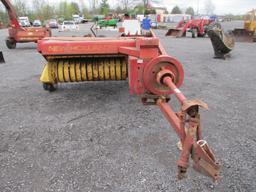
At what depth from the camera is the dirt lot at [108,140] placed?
235cm

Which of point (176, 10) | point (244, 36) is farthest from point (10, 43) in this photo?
point (176, 10)

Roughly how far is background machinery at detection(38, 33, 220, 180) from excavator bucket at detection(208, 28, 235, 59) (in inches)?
213

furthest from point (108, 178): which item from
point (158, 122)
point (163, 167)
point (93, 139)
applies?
point (158, 122)

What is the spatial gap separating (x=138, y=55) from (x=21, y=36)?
1040cm

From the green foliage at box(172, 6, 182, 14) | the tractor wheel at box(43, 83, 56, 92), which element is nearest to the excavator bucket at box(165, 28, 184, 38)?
the tractor wheel at box(43, 83, 56, 92)

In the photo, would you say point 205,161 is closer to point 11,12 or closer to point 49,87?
point 49,87

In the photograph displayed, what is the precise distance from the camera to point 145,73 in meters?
2.57

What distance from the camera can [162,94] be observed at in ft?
8.77

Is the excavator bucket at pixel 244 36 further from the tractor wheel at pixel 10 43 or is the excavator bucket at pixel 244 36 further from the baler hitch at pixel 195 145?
the baler hitch at pixel 195 145

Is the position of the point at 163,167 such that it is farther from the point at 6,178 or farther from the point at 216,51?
the point at 216,51

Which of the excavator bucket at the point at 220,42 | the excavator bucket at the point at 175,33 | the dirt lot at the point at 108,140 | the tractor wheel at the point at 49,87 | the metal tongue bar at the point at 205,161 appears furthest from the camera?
the excavator bucket at the point at 175,33

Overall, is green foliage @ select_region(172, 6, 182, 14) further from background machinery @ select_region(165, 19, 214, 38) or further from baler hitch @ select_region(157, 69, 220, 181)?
baler hitch @ select_region(157, 69, 220, 181)

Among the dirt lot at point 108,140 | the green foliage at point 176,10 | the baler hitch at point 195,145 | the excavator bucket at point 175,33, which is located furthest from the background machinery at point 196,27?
the green foliage at point 176,10

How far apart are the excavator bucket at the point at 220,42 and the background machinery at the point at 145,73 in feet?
17.7
